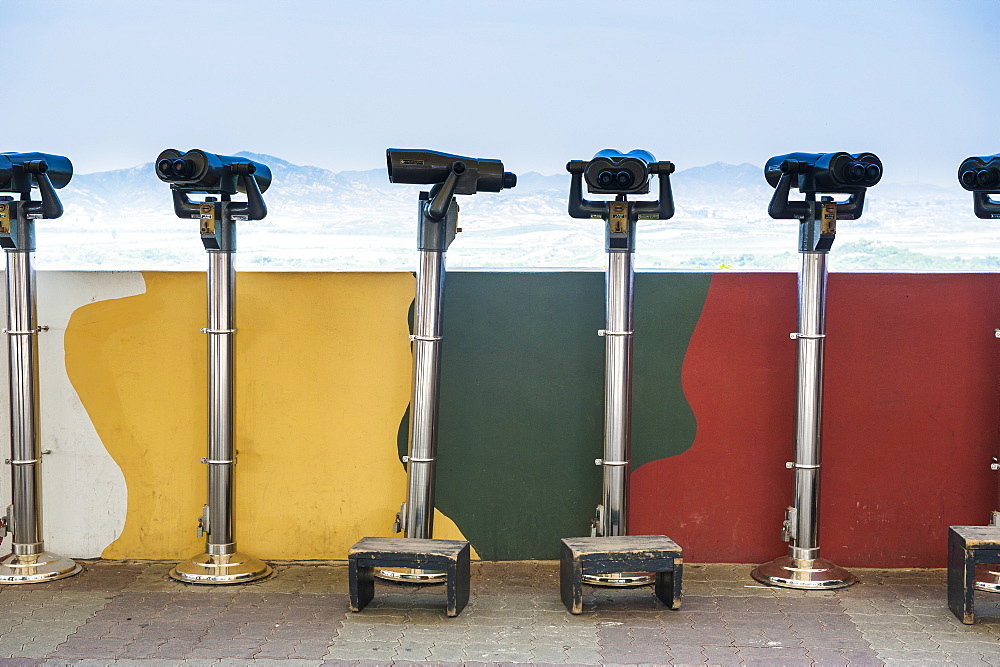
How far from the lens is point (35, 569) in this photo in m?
3.92

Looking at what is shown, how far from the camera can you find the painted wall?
4090mm

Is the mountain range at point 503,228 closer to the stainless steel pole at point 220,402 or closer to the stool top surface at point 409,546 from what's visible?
the stainless steel pole at point 220,402

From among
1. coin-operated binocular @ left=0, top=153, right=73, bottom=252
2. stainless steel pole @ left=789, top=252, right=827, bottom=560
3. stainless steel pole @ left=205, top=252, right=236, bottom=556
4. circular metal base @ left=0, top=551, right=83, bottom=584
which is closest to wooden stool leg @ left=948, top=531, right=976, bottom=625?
stainless steel pole @ left=789, top=252, right=827, bottom=560

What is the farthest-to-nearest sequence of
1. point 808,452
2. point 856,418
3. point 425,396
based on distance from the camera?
point 856,418
point 808,452
point 425,396

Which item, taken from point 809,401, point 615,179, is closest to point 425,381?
point 615,179

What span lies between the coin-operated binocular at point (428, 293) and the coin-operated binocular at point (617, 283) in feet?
1.20

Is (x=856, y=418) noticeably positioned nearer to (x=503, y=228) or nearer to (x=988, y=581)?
(x=988, y=581)

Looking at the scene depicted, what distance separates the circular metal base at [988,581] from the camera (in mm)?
3648

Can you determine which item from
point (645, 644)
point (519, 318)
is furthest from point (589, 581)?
point (519, 318)

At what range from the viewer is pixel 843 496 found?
13.5 ft

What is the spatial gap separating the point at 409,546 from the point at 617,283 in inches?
54.7

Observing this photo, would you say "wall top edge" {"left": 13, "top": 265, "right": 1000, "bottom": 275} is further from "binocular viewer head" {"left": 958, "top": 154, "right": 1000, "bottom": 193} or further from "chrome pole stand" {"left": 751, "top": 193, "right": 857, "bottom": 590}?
"binocular viewer head" {"left": 958, "top": 154, "right": 1000, "bottom": 193}

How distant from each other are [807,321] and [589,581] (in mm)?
1460

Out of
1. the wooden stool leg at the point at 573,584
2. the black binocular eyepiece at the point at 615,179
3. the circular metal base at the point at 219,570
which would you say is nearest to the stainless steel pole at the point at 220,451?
the circular metal base at the point at 219,570
